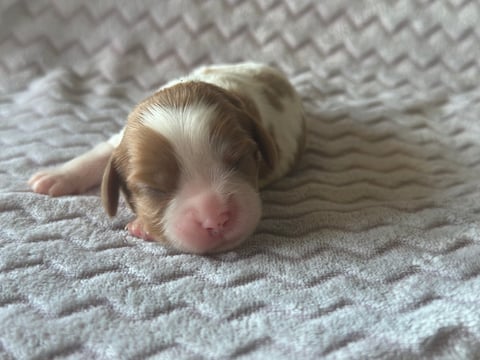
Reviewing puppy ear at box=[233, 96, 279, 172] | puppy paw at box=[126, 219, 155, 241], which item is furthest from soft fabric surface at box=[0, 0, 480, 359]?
puppy ear at box=[233, 96, 279, 172]

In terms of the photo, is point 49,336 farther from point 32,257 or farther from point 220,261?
point 220,261

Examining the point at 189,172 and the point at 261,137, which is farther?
the point at 261,137

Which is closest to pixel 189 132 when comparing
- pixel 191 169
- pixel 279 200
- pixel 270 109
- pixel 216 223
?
pixel 191 169

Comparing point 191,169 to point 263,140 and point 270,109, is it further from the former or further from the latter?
point 270,109

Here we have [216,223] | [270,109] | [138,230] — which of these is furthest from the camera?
[270,109]

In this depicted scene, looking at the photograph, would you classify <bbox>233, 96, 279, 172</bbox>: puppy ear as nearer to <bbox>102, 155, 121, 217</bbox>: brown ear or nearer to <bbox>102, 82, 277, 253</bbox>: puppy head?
<bbox>102, 82, 277, 253</bbox>: puppy head

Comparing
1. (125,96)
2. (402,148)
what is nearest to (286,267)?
(402,148)

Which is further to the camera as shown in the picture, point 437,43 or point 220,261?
point 437,43
